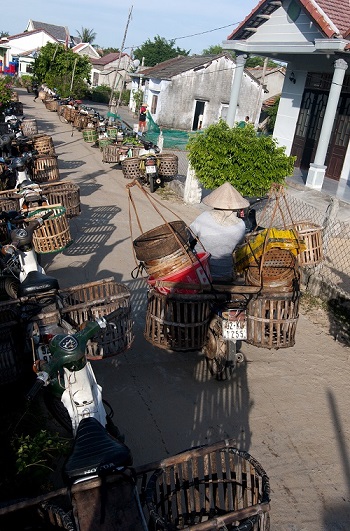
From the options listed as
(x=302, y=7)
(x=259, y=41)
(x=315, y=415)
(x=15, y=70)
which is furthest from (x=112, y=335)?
(x=15, y=70)

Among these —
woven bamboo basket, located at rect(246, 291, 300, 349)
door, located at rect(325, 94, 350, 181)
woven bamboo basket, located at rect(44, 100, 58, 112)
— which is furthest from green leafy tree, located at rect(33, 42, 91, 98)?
woven bamboo basket, located at rect(246, 291, 300, 349)

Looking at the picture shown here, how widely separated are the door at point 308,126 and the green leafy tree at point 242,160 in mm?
6157

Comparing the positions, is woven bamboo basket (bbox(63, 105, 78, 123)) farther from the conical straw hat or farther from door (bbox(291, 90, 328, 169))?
the conical straw hat

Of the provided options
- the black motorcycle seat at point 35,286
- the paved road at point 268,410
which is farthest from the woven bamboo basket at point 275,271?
the black motorcycle seat at point 35,286

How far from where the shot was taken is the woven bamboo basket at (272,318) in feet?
15.4

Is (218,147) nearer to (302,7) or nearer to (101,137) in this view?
(302,7)

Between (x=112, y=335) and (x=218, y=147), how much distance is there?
21.1 ft

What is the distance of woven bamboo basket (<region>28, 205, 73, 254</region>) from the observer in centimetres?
646

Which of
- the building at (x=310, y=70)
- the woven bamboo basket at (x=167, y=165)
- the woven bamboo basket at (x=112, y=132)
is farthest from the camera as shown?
the woven bamboo basket at (x=112, y=132)

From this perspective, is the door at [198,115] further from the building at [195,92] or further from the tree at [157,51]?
the tree at [157,51]

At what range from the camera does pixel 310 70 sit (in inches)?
596

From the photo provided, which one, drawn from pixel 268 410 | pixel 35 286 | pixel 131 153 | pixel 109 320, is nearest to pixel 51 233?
pixel 35 286

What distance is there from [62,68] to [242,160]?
29.6 m

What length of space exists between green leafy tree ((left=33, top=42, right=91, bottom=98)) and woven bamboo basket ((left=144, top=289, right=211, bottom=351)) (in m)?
32.8
